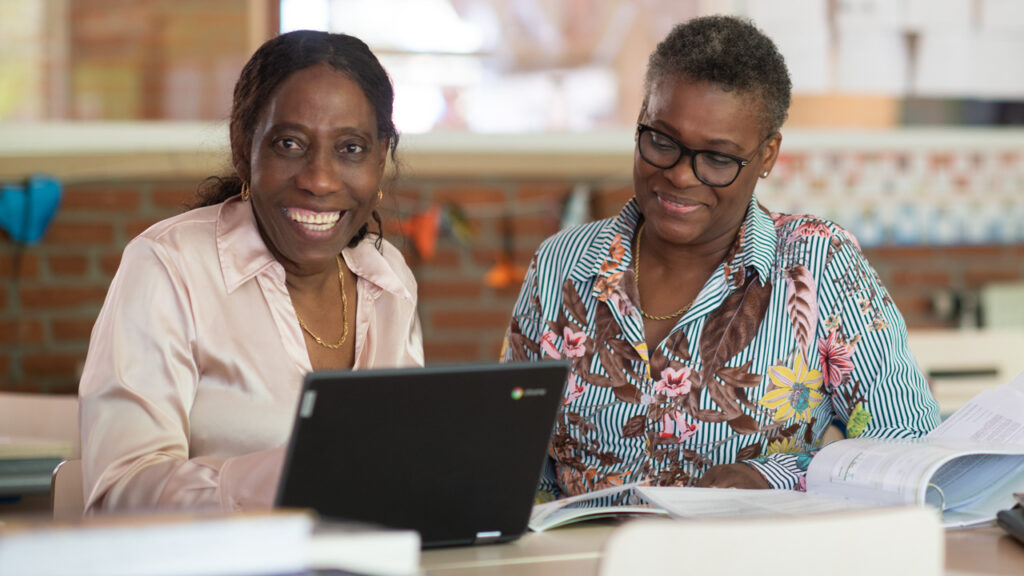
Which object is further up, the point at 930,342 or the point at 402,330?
the point at 402,330

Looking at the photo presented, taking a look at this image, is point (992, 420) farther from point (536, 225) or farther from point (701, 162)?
point (536, 225)

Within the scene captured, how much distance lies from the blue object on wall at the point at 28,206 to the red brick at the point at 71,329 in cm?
24

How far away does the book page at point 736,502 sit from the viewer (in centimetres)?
135

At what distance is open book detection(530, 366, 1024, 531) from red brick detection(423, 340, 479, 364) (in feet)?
6.35

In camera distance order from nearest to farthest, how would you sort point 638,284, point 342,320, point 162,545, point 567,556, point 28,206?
point 162,545
point 567,556
point 342,320
point 638,284
point 28,206

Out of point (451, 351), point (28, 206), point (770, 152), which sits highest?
point (770, 152)

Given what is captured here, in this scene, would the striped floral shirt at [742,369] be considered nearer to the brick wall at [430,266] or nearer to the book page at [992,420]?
the book page at [992,420]

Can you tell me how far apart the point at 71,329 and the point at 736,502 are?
2.35m

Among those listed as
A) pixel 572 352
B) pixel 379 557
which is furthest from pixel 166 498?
pixel 572 352

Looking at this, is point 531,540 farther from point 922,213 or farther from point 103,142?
point 922,213

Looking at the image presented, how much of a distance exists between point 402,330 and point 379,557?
971 mm

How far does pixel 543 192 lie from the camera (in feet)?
11.7

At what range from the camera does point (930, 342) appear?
10.6ft

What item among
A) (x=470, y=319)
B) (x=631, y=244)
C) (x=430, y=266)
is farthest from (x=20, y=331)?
(x=631, y=244)
